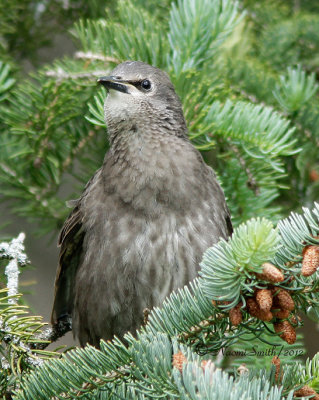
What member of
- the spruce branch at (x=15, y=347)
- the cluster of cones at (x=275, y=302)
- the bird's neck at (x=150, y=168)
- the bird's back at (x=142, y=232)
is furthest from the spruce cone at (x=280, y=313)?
the bird's neck at (x=150, y=168)

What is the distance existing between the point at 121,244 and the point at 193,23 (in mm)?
1170

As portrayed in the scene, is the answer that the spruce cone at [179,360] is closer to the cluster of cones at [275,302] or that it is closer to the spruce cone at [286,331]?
the cluster of cones at [275,302]

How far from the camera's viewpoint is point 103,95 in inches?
127

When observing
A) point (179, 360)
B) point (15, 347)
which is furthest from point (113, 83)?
point (179, 360)

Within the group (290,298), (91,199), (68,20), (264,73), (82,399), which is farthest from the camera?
(68,20)

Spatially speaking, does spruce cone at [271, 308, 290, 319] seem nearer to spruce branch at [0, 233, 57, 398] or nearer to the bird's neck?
spruce branch at [0, 233, 57, 398]

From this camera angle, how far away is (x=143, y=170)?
3.03m

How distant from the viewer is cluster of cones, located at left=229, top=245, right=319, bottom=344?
158cm

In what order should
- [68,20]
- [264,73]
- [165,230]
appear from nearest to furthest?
[165,230], [264,73], [68,20]

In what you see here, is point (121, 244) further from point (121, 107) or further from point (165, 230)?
point (121, 107)

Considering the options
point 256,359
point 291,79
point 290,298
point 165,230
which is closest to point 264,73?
point 291,79

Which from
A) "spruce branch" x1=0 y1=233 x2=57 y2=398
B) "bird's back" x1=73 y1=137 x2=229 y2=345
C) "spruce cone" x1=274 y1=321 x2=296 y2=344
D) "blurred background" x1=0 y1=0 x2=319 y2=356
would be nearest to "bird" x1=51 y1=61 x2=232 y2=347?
"bird's back" x1=73 y1=137 x2=229 y2=345

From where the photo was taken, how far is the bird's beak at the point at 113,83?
2948 mm

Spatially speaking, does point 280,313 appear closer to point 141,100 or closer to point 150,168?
point 150,168
